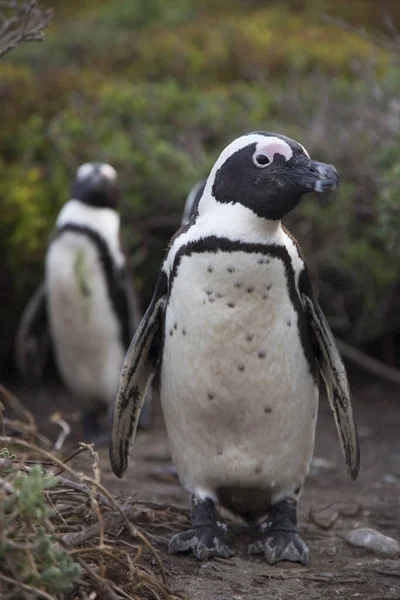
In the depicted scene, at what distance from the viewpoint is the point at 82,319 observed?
6.30 metres

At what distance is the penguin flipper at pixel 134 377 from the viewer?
11.6 feet

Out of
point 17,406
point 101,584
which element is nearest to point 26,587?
point 101,584

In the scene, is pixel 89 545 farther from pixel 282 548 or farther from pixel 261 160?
pixel 261 160

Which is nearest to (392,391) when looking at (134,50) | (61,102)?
(61,102)

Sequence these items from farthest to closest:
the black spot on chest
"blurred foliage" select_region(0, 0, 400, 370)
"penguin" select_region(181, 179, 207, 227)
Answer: "blurred foliage" select_region(0, 0, 400, 370)
"penguin" select_region(181, 179, 207, 227)
the black spot on chest

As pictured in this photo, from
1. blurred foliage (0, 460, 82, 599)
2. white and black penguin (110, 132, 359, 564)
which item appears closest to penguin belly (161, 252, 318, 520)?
white and black penguin (110, 132, 359, 564)

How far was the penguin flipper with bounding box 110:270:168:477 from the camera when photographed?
11.6 ft

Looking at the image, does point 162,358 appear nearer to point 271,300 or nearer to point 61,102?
point 271,300

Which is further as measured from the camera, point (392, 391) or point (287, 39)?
point (287, 39)

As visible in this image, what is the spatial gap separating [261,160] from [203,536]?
126 cm

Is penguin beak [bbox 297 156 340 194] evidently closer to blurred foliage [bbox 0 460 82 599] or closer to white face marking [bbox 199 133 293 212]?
white face marking [bbox 199 133 293 212]

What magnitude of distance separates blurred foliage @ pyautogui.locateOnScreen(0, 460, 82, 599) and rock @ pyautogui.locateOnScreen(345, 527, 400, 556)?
58.9 inches

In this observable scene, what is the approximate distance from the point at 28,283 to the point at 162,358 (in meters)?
4.01

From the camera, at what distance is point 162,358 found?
11.7ft
